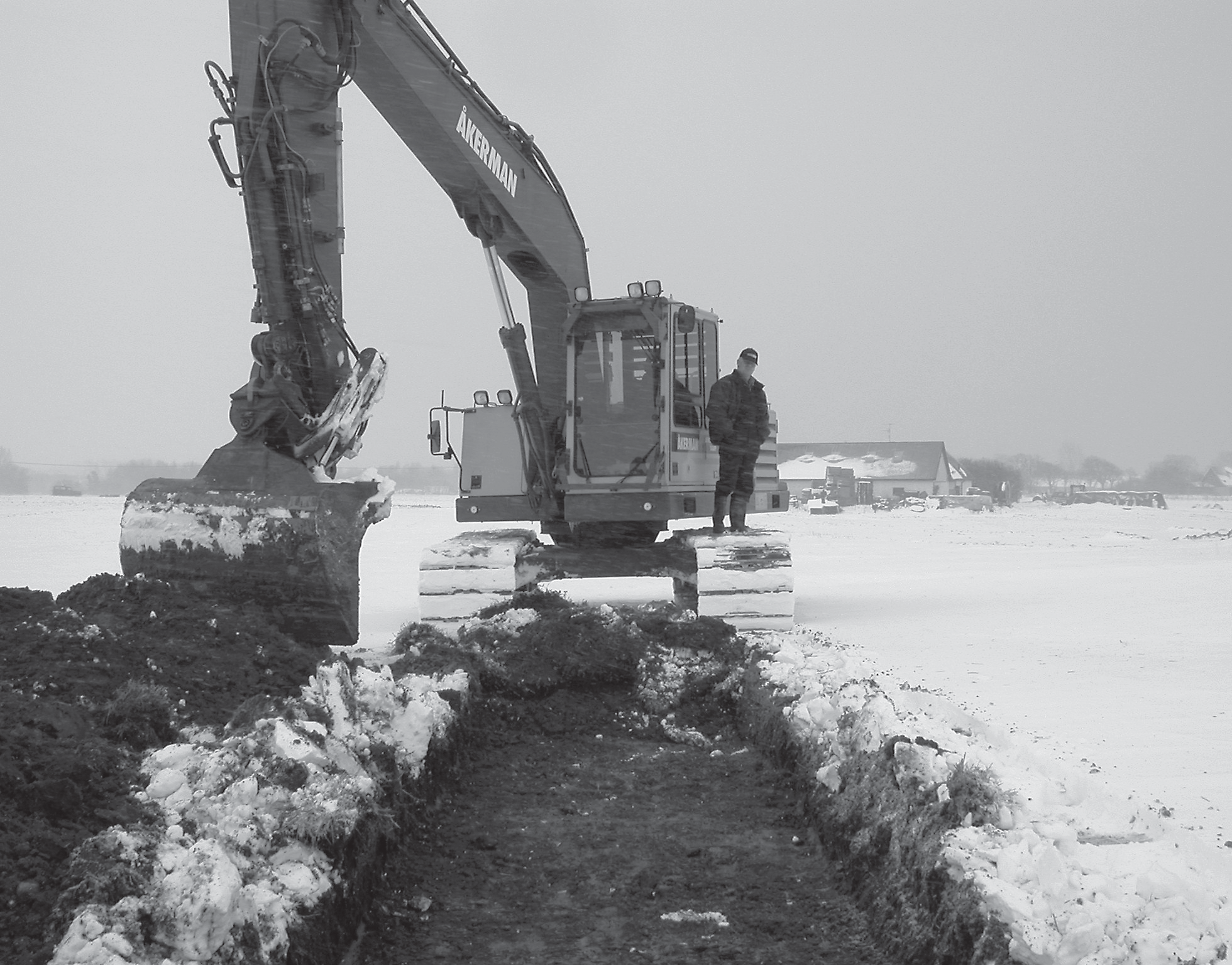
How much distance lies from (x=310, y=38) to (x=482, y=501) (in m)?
4.42

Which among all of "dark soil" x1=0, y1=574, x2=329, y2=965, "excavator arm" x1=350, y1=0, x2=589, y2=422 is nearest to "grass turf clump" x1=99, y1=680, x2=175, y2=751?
"dark soil" x1=0, y1=574, x2=329, y2=965

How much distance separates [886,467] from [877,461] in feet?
2.53

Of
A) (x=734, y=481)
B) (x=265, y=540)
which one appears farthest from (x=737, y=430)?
(x=265, y=540)

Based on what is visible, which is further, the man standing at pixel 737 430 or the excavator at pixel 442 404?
the man standing at pixel 737 430

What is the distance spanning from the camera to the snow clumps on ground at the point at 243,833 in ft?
7.39

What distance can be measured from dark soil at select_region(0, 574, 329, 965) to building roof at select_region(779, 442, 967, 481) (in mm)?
56878

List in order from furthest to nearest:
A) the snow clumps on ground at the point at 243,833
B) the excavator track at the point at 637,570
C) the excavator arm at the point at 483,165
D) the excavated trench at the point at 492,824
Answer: the excavator track at the point at 637,570
the excavator arm at the point at 483,165
the excavated trench at the point at 492,824
the snow clumps on ground at the point at 243,833

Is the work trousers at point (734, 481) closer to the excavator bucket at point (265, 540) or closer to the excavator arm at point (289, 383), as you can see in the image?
the excavator arm at point (289, 383)

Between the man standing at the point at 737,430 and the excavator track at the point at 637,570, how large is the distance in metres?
0.31

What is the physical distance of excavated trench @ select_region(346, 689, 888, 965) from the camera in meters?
2.98

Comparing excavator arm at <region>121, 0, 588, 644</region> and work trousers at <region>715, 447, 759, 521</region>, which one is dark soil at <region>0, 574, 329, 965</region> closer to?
excavator arm at <region>121, 0, 588, 644</region>

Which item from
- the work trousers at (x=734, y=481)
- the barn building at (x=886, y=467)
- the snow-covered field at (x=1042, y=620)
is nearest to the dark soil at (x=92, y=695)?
the snow-covered field at (x=1042, y=620)

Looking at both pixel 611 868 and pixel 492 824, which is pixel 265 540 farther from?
pixel 611 868

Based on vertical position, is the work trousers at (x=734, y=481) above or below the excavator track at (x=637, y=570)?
above
